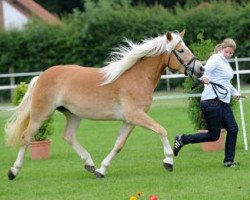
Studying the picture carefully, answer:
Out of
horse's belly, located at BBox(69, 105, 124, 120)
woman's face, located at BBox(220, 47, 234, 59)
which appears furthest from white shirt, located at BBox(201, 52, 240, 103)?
horse's belly, located at BBox(69, 105, 124, 120)

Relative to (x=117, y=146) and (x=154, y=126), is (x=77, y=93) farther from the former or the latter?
(x=154, y=126)

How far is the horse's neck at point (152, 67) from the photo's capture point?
1072cm

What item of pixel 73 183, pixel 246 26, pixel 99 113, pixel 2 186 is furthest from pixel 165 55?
pixel 246 26

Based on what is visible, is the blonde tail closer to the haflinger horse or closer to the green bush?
the haflinger horse

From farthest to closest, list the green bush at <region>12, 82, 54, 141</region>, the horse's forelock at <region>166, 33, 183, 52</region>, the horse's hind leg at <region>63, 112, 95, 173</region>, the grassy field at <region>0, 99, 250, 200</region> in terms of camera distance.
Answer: the green bush at <region>12, 82, 54, 141</region>
the horse's hind leg at <region>63, 112, 95, 173</region>
the horse's forelock at <region>166, 33, 183, 52</region>
the grassy field at <region>0, 99, 250, 200</region>

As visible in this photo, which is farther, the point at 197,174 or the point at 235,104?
the point at 235,104

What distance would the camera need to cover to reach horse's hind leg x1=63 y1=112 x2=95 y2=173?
1105 centimetres

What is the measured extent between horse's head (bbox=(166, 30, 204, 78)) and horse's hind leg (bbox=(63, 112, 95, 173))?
1.73 meters

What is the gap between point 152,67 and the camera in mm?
10750

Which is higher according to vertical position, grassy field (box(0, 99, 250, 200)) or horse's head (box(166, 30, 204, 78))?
horse's head (box(166, 30, 204, 78))

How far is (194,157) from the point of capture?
12422mm

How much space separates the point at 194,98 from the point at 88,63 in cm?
1704

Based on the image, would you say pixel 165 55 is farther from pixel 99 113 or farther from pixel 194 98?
pixel 194 98

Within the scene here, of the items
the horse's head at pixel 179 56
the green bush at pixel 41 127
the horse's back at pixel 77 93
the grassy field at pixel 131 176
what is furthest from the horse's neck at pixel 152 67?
the green bush at pixel 41 127
